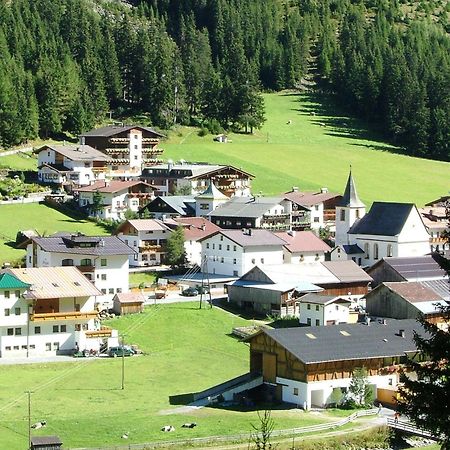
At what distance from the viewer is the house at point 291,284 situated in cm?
6172

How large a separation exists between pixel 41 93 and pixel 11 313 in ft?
169

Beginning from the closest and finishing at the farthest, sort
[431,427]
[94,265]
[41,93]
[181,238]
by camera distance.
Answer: [431,427] → [94,265] → [181,238] → [41,93]

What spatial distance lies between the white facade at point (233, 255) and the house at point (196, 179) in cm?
1655

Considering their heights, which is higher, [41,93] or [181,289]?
[41,93]

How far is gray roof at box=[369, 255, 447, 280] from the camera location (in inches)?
2589

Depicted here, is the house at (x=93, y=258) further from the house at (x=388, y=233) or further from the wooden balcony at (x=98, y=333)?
the house at (x=388, y=233)

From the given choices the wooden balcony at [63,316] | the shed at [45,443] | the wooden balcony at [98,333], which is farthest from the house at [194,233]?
the shed at [45,443]

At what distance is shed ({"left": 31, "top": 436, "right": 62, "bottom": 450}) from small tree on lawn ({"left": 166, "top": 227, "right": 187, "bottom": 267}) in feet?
109

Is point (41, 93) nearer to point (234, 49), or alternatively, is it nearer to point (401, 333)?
point (234, 49)

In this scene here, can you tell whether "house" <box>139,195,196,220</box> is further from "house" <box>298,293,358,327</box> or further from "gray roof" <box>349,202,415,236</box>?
"house" <box>298,293,358,327</box>

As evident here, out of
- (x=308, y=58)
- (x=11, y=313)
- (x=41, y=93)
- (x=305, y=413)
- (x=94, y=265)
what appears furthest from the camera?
(x=308, y=58)

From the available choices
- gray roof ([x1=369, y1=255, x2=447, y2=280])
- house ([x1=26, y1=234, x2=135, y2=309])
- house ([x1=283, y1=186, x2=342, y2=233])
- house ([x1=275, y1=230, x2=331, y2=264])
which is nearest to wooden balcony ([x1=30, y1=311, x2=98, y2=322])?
house ([x1=26, y1=234, x2=135, y2=309])

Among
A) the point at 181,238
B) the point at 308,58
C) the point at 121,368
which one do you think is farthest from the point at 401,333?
the point at 308,58

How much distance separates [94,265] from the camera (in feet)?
203
